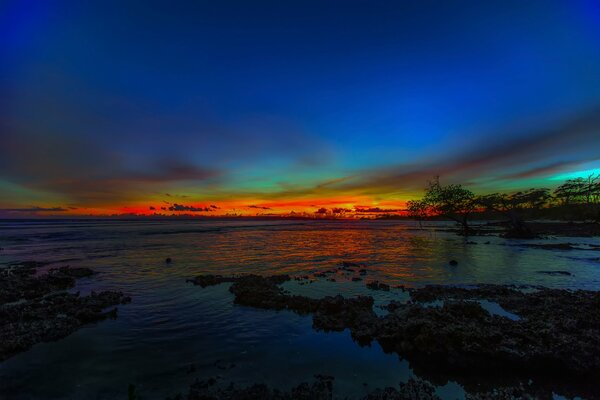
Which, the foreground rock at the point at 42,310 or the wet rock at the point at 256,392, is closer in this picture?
the wet rock at the point at 256,392

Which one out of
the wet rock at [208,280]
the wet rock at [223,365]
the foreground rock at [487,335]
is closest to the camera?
the foreground rock at [487,335]

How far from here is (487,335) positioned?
899cm

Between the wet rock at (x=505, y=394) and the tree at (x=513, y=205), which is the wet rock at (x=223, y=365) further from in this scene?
the tree at (x=513, y=205)

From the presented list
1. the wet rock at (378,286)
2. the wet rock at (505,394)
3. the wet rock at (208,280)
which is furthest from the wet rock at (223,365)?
the wet rock at (378,286)

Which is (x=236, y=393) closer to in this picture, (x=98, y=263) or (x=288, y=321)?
(x=288, y=321)

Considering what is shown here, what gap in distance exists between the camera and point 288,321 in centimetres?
1217

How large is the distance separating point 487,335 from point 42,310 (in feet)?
61.7

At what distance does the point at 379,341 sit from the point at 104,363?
9.09m

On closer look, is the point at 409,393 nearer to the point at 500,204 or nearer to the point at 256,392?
the point at 256,392

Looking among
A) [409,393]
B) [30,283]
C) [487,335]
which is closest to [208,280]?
[30,283]

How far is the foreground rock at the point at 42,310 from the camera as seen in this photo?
10.3 meters

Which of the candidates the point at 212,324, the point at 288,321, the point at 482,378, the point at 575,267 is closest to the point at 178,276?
the point at 212,324

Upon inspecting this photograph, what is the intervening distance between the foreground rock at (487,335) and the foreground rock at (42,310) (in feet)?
24.9

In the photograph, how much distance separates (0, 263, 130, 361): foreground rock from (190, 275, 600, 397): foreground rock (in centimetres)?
759
